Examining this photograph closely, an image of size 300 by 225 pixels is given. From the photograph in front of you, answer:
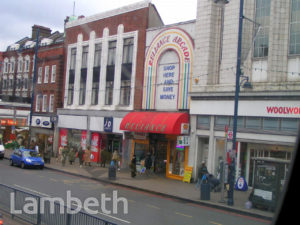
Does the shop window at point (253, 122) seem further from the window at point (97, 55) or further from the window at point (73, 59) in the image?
the window at point (73, 59)

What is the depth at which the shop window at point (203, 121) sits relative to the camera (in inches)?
961

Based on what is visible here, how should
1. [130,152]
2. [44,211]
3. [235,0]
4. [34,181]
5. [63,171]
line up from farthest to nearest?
[130,152]
[63,171]
[235,0]
[34,181]
[44,211]

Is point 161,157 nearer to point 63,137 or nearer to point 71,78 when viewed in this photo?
point 63,137

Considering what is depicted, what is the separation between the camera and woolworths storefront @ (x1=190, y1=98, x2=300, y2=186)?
798 inches

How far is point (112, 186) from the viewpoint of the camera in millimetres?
21797

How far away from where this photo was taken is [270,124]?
21047 millimetres

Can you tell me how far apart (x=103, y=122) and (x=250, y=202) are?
61.9 ft

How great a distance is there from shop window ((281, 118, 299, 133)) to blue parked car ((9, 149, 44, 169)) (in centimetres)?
1761

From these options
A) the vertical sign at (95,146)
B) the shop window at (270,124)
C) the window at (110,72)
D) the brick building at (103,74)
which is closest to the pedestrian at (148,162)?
the brick building at (103,74)

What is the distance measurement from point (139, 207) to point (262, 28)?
13.4 meters

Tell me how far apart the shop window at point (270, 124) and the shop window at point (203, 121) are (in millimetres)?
4101

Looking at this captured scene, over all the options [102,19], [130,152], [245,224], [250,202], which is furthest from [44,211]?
[102,19]

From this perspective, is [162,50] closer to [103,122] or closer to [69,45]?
[103,122]

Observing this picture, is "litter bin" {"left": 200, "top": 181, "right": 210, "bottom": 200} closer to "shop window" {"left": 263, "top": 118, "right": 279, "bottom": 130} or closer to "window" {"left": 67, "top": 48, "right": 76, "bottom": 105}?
"shop window" {"left": 263, "top": 118, "right": 279, "bottom": 130}
